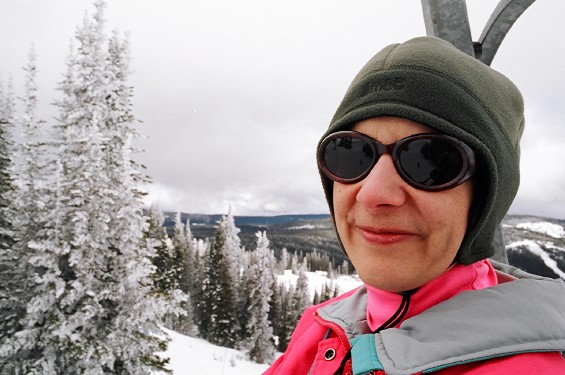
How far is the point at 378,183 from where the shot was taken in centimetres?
145

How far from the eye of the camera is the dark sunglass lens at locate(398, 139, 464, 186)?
1.41 meters

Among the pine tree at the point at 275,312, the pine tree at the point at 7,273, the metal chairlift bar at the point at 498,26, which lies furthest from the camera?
the pine tree at the point at 275,312

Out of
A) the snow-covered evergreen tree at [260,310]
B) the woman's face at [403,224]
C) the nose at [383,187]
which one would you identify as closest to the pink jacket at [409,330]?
the woman's face at [403,224]

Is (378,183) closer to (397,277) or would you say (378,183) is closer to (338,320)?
(397,277)

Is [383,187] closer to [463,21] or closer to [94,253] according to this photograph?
[463,21]

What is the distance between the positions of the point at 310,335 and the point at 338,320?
314mm

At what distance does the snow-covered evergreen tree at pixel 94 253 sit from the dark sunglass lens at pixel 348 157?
11537 millimetres

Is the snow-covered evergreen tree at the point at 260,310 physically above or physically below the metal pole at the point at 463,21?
below

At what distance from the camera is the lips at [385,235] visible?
1.45 meters

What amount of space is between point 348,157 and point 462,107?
19.9 inches

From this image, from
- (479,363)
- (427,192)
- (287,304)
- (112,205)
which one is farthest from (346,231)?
(287,304)

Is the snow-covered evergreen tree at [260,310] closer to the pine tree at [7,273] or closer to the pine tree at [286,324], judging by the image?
the pine tree at [286,324]

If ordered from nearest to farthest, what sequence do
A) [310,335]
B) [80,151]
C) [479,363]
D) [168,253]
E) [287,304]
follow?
[479,363] < [310,335] < [80,151] < [168,253] < [287,304]

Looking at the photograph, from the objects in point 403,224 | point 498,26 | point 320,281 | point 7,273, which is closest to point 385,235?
point 403,224
